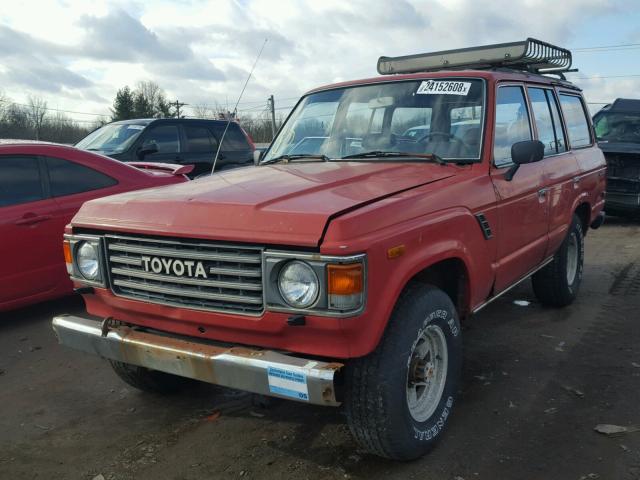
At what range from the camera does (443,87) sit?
3979mm

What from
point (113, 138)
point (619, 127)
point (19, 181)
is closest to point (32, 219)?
point (19, 181)

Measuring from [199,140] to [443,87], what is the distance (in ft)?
22.3

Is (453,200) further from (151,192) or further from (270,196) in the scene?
(151,192)

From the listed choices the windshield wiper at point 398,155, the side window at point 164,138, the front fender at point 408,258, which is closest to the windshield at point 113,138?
the side window at point 164,138

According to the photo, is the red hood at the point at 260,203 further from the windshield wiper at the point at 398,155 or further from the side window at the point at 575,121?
the side window at the point at 575,121

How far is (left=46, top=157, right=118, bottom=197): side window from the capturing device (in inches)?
209

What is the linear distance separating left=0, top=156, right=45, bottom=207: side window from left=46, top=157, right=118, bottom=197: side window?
13cm

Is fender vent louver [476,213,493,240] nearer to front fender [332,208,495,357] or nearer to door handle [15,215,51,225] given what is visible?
front fender [332,208,495,357]

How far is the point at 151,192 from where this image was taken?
3318 millimetres

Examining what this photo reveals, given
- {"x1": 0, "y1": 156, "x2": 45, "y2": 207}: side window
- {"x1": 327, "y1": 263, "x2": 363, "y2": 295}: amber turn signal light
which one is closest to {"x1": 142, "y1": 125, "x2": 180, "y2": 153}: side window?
{"x1": 0, "y1": 156, "x2": 45, "y2": 207}: side window

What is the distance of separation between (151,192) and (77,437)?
1429mm

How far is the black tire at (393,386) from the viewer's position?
8.73 feet

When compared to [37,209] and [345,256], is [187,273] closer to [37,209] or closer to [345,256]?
[345,256]

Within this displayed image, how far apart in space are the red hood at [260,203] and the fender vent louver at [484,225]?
0.31 meters
